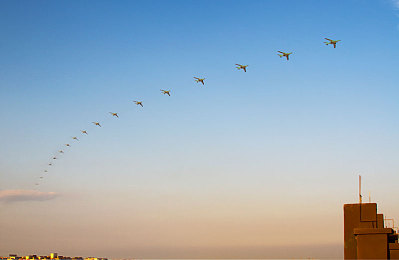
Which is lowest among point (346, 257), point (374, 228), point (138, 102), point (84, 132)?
point (346, 257)

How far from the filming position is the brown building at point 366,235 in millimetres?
21922

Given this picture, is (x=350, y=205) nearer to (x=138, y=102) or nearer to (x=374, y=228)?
(x=374, y=228)

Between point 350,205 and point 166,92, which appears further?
point 166,92

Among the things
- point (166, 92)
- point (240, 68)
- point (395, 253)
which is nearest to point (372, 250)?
point (395, 253)

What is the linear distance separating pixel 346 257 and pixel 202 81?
72140mm

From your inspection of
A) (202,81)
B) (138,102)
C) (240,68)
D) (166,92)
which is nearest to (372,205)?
(240,68)

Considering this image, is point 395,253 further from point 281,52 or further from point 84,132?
point 84,132

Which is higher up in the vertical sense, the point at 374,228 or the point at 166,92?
the point at 166,92

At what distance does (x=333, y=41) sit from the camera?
74375mm

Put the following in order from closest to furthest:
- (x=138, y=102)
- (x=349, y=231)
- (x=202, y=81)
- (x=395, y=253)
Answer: (x=395, y=253) < (x=349, y=231) < (x=202, y=81) < (x=138, y=102)

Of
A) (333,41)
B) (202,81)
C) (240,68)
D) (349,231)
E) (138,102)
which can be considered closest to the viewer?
(349,231)

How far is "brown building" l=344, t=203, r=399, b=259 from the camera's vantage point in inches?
863

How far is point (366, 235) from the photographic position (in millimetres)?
22297

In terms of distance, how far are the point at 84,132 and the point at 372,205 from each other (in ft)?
310
